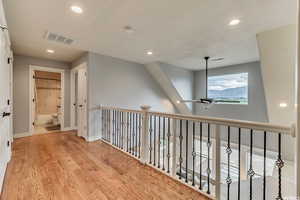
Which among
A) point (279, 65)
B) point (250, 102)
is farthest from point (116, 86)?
point (250, 102)

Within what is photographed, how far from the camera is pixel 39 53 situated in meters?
4.04

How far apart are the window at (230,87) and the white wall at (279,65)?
6.61 ft

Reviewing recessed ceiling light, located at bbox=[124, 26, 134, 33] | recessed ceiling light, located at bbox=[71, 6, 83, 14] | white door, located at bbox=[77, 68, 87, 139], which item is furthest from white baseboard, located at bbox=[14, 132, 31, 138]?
recessed ceiling light, located at bbox=[124, 26, 134, 33]

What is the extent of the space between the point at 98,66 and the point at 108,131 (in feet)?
5.96

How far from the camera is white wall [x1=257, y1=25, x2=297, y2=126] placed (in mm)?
2463

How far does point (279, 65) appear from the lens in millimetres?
2730

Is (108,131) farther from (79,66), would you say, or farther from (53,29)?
(53,29)

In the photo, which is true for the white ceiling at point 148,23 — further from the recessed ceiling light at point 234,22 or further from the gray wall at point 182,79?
the gray wall at point 182,79

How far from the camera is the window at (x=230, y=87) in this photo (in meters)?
5.39

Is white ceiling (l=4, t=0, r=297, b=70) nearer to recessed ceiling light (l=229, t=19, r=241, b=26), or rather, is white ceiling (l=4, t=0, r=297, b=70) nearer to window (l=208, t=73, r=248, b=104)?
recessed ceiling light (l=229, t=19, r=241, b=26)

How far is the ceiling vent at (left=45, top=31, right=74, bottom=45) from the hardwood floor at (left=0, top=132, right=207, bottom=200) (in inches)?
93.9

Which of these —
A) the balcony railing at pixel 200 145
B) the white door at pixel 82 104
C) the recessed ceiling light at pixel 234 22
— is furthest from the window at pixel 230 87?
the white door at pixel 82 104

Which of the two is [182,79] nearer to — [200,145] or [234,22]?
[234,22]

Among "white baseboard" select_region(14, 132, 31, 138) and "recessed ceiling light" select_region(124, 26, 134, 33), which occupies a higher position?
"recessed ceiling light" select_region(124, 26, 134, 33)
